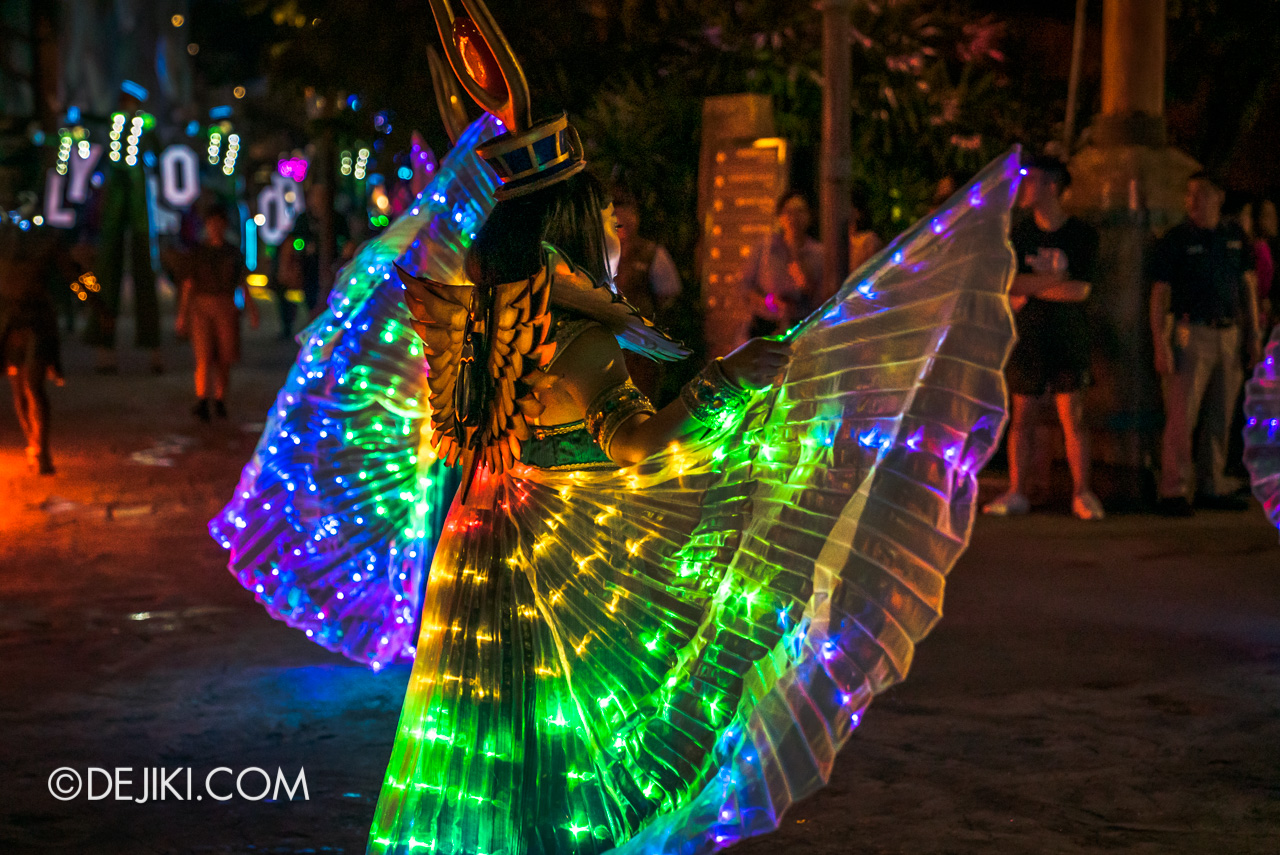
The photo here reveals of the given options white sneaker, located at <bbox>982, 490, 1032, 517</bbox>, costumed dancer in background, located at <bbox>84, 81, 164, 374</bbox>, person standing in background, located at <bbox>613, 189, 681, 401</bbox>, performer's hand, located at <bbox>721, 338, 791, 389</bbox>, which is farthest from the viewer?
costumed dancer in background, located at <bbox>84, 81, 164, 374</bbox>

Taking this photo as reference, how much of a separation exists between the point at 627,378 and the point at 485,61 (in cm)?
78

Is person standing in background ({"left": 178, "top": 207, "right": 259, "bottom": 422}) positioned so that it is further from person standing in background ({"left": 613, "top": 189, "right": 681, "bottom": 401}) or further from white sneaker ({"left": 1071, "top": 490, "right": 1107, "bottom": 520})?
white sneaker ({"left": 1071, "top": 490, "right": 1107, "bottom": 520})

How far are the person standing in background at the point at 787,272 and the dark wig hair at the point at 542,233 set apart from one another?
6275 millimetres

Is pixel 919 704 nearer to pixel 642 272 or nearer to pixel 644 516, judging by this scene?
pixel 644 516

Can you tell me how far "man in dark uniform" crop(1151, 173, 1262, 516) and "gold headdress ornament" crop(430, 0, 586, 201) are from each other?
660cm

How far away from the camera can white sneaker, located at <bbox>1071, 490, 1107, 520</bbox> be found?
860 centimetres

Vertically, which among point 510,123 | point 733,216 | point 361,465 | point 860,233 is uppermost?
point 733,216

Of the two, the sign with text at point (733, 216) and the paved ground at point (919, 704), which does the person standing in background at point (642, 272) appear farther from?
the paved ground at point (919, 704)

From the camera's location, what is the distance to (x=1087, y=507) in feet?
28.3

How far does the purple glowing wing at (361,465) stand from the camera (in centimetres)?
441

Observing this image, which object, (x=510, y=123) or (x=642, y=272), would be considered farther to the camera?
(x=642, y=272)

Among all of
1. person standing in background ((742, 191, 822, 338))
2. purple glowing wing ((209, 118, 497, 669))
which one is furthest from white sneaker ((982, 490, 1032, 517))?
purple glowing wing ((209, 118, 497, 669))

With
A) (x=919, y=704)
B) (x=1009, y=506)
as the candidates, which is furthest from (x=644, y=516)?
(x=1009, y=506)

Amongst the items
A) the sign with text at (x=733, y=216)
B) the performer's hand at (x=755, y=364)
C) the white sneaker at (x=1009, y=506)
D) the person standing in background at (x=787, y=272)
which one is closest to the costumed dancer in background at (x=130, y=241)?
the sign with text at (x=733, y=216)
